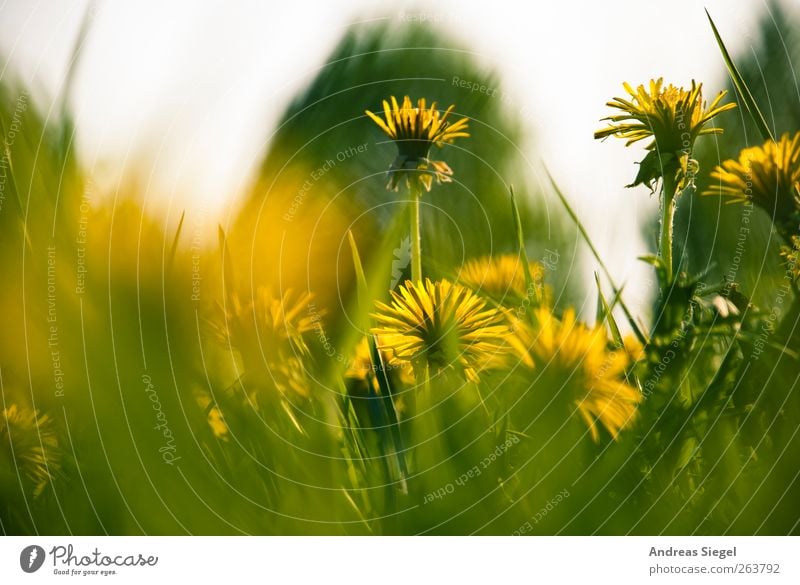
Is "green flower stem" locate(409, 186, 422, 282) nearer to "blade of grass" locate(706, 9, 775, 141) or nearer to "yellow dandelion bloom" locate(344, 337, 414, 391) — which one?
"yellow dandelion bloom" locate(344, 337, 414, 391)

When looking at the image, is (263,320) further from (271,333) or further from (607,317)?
(607,317)

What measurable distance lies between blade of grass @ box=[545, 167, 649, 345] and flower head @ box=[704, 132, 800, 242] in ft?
0.32

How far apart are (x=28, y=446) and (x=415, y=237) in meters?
0.34

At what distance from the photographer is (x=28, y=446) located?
20.6 inches

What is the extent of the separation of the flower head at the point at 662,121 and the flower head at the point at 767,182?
0.10ft

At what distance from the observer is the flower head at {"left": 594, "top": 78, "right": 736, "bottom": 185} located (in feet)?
1.67

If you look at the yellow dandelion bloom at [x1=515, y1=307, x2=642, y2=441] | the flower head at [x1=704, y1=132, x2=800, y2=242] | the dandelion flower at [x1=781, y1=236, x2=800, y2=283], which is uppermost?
the flower head at [x1=704, y1=132, x2=800, y2=242]

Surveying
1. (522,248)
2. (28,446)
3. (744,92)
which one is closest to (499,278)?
(522,248)

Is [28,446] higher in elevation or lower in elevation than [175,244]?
lower

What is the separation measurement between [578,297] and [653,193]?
0.32ft

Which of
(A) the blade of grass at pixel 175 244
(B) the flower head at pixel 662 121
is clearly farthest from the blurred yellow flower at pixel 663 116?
(A) the blade of grass at pixel 175 244

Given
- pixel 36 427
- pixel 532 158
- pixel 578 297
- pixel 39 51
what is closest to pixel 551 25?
pixel 532 158

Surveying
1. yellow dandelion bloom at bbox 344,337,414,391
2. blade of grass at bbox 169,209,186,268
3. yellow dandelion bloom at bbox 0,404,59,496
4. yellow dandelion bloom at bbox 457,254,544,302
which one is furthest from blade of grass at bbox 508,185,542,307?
yellow dandelion bloom at bbox 0,404,59,496
